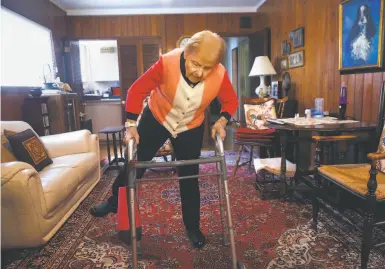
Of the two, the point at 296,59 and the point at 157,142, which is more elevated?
the point at 296,59

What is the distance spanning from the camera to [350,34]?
108 inches

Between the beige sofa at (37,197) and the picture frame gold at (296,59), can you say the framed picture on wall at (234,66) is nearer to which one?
the picture frame gold at (296,59)

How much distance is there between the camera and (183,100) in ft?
5.08

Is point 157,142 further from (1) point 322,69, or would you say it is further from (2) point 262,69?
(2) point 262,69

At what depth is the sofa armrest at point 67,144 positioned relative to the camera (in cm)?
300

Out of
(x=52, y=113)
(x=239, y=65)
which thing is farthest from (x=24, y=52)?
(x=239, y=65)

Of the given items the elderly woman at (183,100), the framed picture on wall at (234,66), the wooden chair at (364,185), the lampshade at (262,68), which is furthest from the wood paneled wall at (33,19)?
the framed picture on wall at (234,66)

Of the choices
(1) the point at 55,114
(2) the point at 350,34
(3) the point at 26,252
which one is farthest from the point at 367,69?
(1) the point at 55,114

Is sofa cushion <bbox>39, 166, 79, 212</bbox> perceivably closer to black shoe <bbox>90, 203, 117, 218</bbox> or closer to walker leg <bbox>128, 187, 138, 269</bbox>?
black shoe <bbox>90, 203, 117, 218</bbox>

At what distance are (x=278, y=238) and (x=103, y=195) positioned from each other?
1.76 m

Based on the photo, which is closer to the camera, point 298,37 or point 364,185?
point 364,185

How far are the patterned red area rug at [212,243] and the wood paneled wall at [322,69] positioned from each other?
1066 mm

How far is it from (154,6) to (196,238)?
4634mm

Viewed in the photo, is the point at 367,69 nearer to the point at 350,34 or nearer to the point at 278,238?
the point at 350,34
